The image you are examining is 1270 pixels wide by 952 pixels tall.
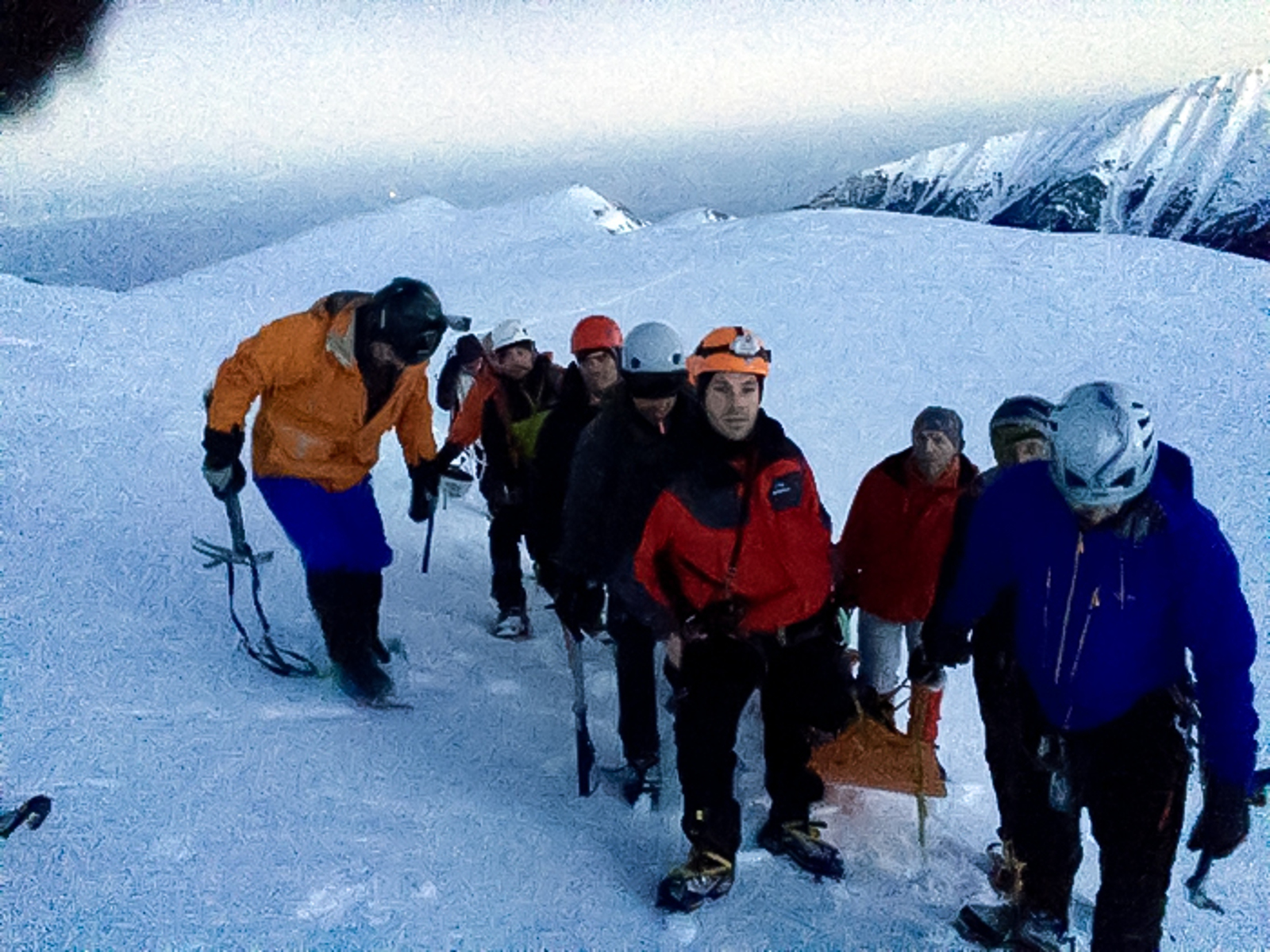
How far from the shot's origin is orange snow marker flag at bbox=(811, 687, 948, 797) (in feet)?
11.5

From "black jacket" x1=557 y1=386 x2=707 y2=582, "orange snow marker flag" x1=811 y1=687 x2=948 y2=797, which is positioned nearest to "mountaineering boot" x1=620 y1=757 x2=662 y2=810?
"orange snow marker flag" x1=811 y1=687 x2=948 y2=797

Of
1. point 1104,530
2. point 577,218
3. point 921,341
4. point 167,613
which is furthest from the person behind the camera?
point 577,218

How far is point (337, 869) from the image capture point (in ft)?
10.2

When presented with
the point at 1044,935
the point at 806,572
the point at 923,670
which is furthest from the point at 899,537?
the point at 1044,935

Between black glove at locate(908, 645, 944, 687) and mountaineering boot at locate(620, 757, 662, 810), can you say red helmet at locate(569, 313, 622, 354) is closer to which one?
mountaineering boot at locate(620, 757, 662, 810)

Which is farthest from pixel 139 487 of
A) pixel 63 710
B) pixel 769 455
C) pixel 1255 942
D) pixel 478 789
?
pixel 1255 942

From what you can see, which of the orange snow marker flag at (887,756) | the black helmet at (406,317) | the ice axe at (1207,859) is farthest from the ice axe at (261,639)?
the ice axe at (1207,859)

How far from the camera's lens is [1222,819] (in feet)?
8.03

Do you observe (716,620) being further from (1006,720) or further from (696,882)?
(1006,720)

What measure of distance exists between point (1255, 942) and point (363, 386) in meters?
4.35

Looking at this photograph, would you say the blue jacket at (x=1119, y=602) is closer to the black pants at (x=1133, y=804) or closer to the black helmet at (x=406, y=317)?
the black pants at (x=1133, y=804)

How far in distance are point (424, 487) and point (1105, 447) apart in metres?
3.60

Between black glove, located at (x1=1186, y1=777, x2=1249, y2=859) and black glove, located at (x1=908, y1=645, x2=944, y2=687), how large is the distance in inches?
36.1

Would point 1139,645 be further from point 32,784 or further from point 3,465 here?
point 3,465
